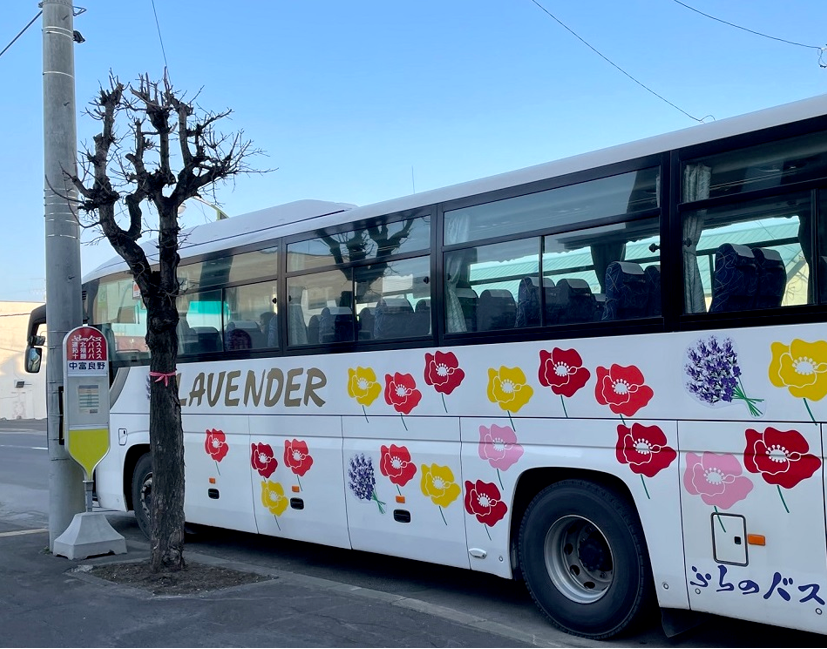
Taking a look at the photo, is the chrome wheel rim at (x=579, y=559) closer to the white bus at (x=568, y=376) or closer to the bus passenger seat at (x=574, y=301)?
the white bus at (x=568, y=376)

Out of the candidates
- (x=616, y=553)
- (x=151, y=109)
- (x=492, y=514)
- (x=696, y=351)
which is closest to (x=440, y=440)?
(x=492, y=514)

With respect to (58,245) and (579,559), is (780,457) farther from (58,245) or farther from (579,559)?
(58,245)

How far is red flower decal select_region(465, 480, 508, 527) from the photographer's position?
6.94 metres

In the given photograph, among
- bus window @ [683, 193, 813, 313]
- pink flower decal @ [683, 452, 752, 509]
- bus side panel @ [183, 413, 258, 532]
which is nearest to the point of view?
bus window @ [683, 193, 813, 313]

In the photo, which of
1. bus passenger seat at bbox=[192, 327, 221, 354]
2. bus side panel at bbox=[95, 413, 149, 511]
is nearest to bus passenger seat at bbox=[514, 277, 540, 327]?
bus passenger seat at bbox=[192, 327, 221, 354]

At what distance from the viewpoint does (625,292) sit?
20.4ft

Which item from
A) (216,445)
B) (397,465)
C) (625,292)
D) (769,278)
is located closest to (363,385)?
(397,465)

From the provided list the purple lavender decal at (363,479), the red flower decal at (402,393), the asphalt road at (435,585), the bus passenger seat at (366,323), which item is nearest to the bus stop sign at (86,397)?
the asphalt road at (435,585)

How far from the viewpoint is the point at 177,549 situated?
8.54 metres

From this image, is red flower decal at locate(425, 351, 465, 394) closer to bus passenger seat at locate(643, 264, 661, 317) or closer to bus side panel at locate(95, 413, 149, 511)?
bus passenger seat at locate(643, 264, 661, 317)

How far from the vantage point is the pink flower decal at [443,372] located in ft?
23.9

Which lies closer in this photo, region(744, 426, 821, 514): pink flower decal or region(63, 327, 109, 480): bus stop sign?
region(744, 426, 821, 514): pink flower decal

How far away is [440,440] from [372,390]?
922 millimetres

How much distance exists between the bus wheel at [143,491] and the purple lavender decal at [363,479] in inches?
141
